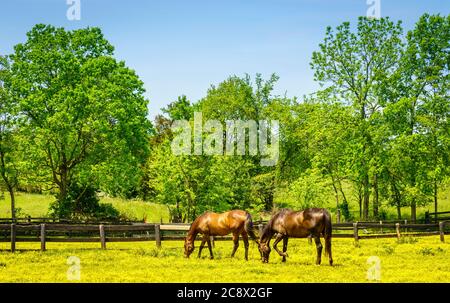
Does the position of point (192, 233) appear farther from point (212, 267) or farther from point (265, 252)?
point (212, 267)

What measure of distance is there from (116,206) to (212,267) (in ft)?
123

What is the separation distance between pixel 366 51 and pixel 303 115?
13601 mm

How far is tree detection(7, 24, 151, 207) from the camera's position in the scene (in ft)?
129

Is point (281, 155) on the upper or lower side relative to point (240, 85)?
lower

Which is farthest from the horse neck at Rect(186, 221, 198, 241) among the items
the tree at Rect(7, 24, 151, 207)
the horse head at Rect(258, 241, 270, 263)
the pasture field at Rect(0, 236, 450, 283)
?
the tree at Rect(7, 24, 151, 207)

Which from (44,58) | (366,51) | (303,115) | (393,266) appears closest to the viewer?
(393,266)

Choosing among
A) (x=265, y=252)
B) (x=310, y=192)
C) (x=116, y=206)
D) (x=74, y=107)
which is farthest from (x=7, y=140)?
(x=265, y=252)

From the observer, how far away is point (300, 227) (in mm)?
19656

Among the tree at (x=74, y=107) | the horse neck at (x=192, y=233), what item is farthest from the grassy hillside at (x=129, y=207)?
the horse neck at (x=192, y=233)

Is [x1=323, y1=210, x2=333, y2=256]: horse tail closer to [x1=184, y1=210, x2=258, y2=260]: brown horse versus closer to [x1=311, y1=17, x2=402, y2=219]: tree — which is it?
[x1=184, y1=210, x2=258, y2=260]: brown horse

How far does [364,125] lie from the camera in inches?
1817

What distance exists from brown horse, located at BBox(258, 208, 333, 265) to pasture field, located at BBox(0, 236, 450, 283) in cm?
57
